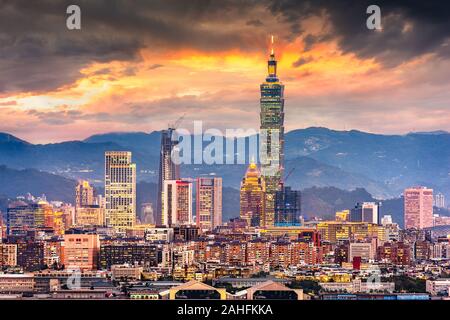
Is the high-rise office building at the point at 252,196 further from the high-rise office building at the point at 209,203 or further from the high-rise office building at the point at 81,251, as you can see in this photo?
the high-rise office building at the point at 81,251

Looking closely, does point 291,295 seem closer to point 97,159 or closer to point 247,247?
point 247,247

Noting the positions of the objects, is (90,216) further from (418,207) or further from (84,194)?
(418,207)

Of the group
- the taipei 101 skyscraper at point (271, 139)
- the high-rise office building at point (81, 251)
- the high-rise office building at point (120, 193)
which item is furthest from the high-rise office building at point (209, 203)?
the high-rise office building at point (81, 251)

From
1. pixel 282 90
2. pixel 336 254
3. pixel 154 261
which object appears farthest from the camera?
pixel 282 90

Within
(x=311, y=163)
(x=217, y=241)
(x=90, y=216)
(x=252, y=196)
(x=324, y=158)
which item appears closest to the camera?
(x=217, y=241)

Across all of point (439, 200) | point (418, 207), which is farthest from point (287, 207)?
point (418, 207)
